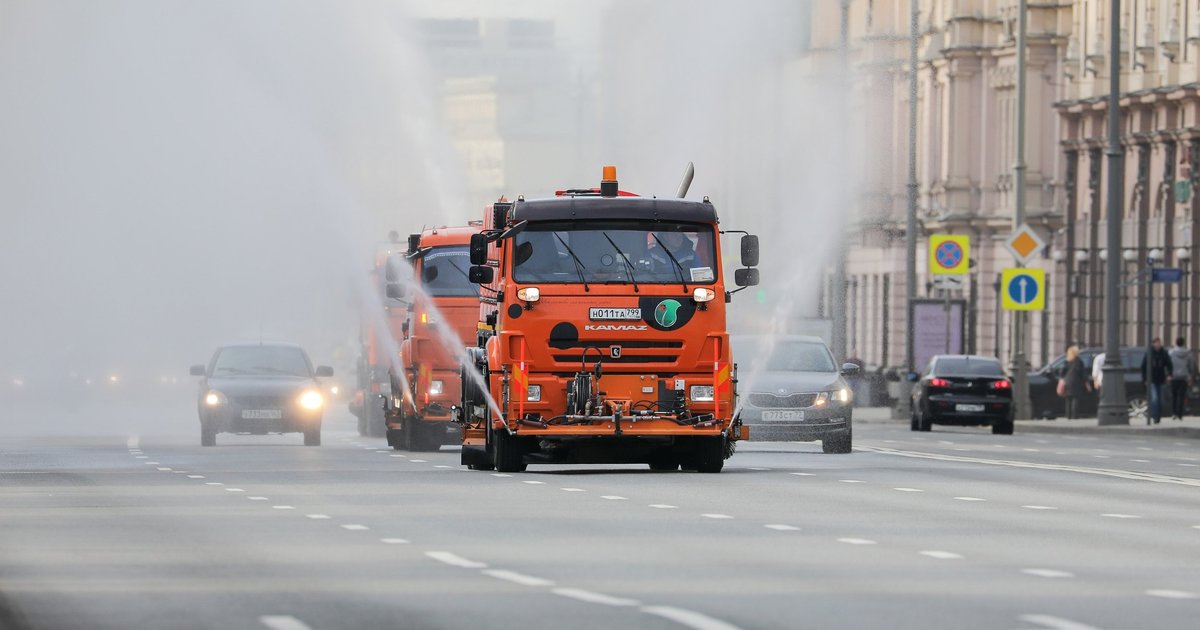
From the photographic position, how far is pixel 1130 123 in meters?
75.9

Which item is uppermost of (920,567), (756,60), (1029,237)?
(756,60)

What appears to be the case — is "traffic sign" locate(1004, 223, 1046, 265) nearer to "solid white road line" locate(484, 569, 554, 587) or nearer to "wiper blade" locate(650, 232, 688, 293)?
"wiper blade" locate(650, 232, 688, 293)

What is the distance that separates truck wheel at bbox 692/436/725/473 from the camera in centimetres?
2889

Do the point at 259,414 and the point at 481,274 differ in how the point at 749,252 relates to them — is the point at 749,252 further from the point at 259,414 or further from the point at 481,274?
the point at 259,414

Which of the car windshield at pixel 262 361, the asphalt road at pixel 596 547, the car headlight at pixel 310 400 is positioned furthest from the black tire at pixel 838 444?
the car windshield at pixel 262 361

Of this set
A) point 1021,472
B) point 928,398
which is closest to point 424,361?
point 1021,472

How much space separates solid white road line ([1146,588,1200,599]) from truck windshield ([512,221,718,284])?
1317cm

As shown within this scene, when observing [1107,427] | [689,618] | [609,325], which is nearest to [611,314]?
[609,325]

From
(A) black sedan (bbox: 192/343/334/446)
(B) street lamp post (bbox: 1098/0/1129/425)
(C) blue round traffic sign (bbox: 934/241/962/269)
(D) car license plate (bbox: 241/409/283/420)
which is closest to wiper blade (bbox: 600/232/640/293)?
(A) black sedan (bbox: 192/343/334/446)

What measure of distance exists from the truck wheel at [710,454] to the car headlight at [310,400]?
47.3ft

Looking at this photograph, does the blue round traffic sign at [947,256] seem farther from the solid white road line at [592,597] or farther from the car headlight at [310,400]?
the solid white road line at [592,597]

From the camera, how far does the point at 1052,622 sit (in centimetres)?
Answer: 1364

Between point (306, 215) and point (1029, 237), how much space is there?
42.1m

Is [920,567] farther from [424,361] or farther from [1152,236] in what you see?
[1152,236]
